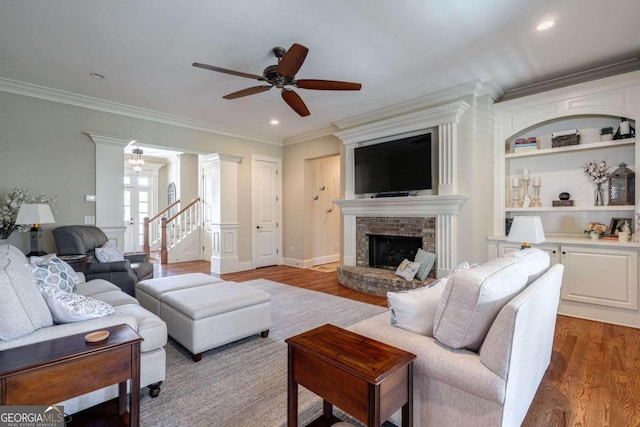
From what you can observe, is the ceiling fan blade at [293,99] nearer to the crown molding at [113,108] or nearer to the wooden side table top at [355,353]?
the wooden side table top at [355,353]

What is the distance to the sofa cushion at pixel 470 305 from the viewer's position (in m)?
1.38

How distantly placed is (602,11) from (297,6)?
2493 millimetres

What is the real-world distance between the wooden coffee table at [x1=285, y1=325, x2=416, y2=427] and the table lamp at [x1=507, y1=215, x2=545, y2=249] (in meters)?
2.12

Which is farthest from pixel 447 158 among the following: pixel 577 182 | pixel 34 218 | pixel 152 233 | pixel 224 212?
pixel 152 233

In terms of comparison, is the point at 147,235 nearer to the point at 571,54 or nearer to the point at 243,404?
the point at 243,404

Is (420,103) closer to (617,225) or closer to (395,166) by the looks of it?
(395,166)

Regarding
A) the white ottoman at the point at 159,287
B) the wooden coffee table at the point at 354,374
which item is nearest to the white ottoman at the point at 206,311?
the white ottoman at the point at 159,287

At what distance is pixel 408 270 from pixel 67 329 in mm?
3720

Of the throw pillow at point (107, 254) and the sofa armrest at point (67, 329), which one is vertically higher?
the throw pillow at point (107, 254)

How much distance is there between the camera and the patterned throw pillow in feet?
7.61

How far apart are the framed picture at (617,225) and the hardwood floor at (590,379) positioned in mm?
1023

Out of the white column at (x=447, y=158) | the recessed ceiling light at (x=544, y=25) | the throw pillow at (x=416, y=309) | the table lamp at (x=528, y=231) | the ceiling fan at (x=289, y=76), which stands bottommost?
the throw pillow at (x=416, y=309)

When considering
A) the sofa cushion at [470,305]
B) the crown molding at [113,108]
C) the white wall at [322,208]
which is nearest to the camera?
the sofa cushion at [470,305]

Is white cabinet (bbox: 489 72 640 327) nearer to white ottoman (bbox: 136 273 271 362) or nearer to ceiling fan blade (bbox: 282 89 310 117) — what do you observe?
ceiling fan blade (bbox: 282 89 310 117)
